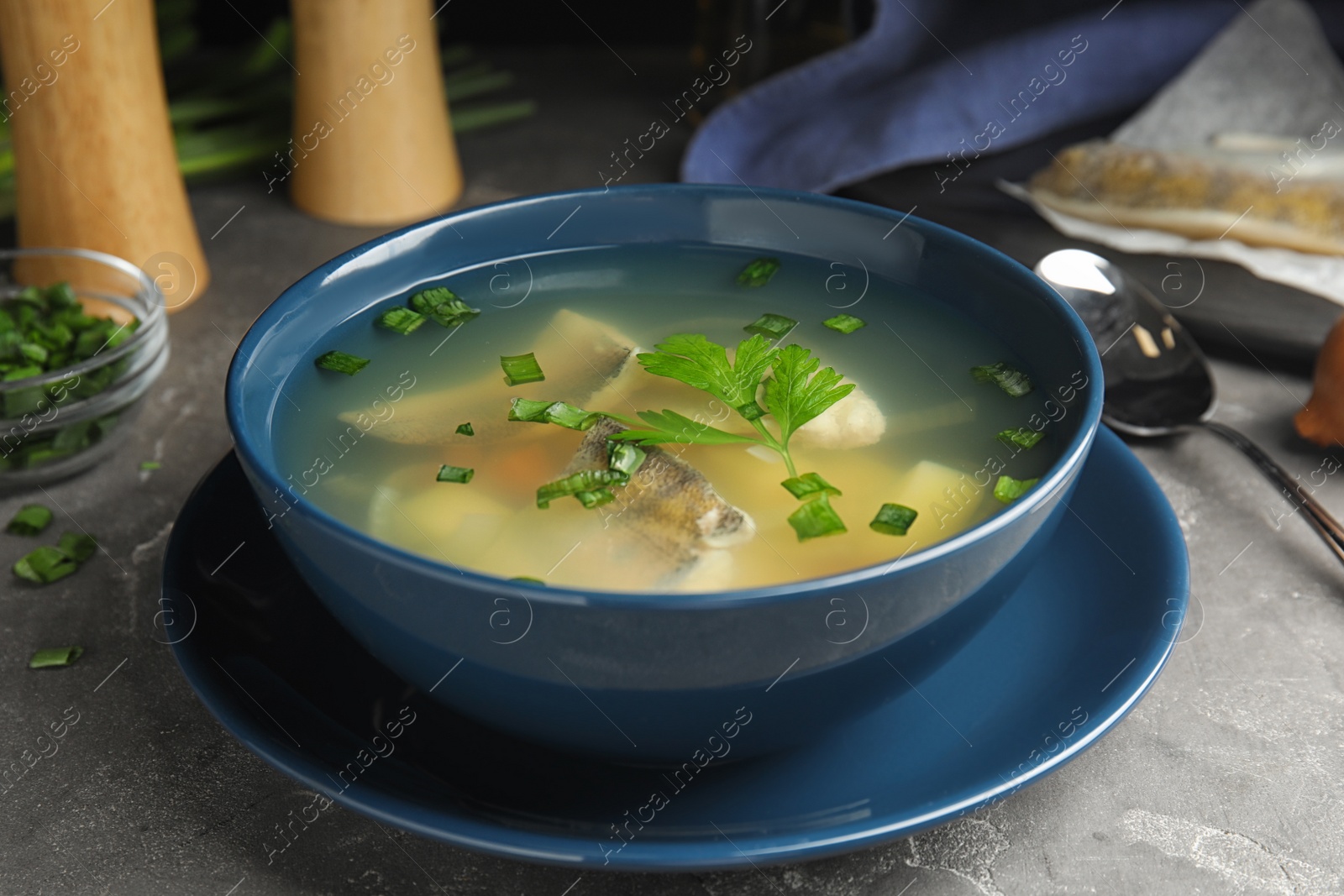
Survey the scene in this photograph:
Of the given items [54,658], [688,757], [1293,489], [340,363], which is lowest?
[1293,489]

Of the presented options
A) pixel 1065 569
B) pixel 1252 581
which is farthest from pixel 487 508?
pixel 1252 581

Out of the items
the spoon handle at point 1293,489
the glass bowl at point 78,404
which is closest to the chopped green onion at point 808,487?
the spoon handle at point 1293,489

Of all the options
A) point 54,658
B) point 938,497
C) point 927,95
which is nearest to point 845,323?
point 938,497

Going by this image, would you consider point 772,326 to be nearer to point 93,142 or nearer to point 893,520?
point 893,520

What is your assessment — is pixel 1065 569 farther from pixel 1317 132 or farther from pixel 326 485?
pixel 1317 132

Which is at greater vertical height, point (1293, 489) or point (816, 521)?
point (816, 521)
